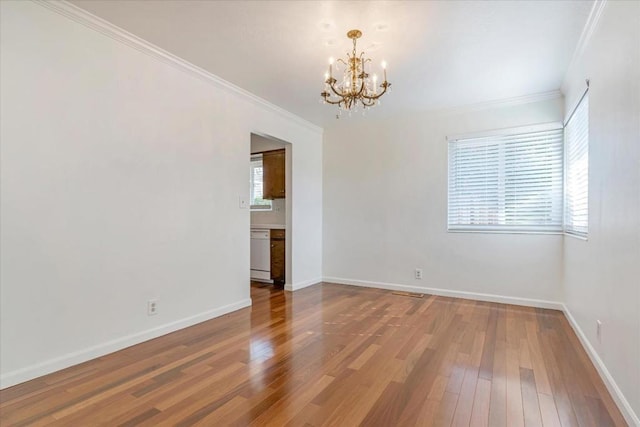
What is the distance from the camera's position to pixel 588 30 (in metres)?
2.43

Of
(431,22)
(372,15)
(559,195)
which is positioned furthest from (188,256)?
(559,195)

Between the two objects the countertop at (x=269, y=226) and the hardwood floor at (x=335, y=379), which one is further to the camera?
the countertop at (x=269, y=226)

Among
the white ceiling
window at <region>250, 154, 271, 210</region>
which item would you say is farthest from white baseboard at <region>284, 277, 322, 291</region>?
the white ceiling

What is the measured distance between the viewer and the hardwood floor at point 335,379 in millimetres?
1759

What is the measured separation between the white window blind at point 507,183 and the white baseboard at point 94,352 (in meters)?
3.26

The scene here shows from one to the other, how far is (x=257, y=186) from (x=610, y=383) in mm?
4950

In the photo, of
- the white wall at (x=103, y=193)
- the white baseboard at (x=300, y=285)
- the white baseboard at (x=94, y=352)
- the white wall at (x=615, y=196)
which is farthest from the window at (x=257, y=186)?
the white wall at (x=615, y=196)

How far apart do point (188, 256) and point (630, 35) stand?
345 centimetres

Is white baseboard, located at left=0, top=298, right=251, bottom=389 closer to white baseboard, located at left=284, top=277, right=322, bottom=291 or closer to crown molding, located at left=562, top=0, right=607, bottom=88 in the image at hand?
white baseboard, located at left=284, top=277, right=322, bottom=291

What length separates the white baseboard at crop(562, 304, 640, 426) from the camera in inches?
65.7

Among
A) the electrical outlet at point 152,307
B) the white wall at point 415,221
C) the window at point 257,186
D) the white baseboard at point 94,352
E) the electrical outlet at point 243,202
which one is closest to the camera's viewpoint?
the white baseboard at point 94,352

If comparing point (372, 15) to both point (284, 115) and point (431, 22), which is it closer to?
point (431, 22)

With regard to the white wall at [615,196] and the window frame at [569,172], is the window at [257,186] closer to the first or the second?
the window frame at [569,172]

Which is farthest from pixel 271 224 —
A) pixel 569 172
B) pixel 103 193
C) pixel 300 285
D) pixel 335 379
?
pixel 569 172
